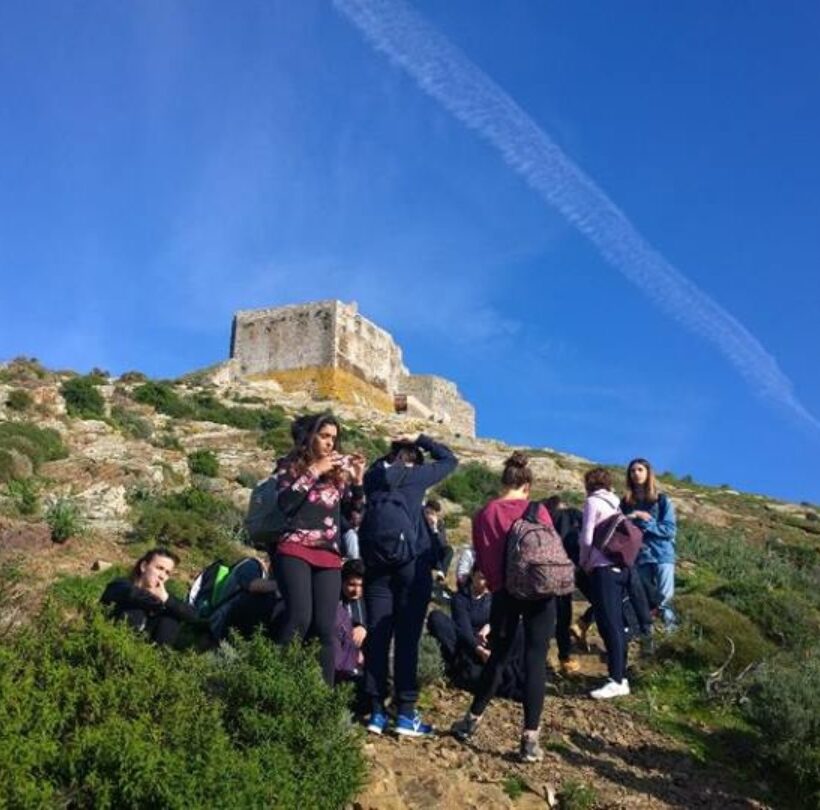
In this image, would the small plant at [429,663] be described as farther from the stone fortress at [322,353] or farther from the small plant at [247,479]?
the stone fortress at [322,353]

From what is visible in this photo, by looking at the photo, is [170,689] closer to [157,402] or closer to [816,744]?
[816,744]

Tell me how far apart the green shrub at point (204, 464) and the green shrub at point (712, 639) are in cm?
944

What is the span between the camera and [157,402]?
27.8 m

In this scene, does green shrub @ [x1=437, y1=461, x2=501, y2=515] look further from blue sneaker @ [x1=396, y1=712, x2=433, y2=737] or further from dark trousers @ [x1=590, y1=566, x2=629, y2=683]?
blue sneaker @ [x1=396, y1=712, x2=433, y2=737]

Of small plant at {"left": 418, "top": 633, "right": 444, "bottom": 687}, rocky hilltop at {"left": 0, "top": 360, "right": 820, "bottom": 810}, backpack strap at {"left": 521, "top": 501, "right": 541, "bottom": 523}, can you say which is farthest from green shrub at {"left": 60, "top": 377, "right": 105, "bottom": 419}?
backpack strap at {"left": 521, "top": 501, "right": 541, "bottom": 523}

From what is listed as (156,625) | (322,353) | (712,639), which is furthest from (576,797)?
(322,353)

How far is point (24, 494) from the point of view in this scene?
40.4ft

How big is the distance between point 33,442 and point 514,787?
1297cm

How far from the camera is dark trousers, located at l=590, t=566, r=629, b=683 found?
265 inches

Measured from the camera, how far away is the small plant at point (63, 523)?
10.1 meters

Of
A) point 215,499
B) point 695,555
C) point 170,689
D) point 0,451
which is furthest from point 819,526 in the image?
point 170,689

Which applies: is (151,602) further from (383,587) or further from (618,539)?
(618,539)

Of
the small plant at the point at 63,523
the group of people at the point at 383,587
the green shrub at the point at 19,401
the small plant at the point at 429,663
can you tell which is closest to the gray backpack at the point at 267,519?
the group of people at the point at 383,587

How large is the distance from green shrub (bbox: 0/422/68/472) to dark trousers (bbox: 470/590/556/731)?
10.9 metres
